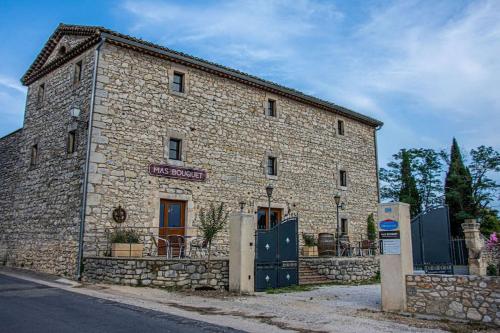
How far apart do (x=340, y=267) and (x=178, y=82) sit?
8.65 metres

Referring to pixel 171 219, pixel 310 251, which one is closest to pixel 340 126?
pixel 310 251

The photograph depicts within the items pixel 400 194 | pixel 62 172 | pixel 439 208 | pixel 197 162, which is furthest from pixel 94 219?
pixel 400 194

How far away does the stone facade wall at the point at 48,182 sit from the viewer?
13.2 m

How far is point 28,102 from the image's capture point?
1734cm

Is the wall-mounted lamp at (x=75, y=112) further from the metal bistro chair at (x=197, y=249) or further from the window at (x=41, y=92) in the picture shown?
the metal bistro chair at (x=197, y=249)

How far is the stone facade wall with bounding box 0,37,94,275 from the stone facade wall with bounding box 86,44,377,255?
753 millimetres

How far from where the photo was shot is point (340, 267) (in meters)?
14.2

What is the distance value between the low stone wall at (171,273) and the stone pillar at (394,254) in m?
4.30

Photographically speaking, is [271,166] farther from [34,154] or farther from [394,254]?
[394,254]

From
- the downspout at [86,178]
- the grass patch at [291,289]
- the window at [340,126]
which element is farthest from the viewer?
the window at [340,126]

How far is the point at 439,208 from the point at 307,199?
9.79 m

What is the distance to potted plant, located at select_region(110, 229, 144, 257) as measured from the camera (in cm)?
1209

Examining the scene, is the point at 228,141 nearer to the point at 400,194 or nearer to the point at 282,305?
the point at 282,305

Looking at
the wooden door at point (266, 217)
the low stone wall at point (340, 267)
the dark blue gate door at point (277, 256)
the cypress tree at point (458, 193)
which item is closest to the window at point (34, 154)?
the wooden door at point (266, 217)
